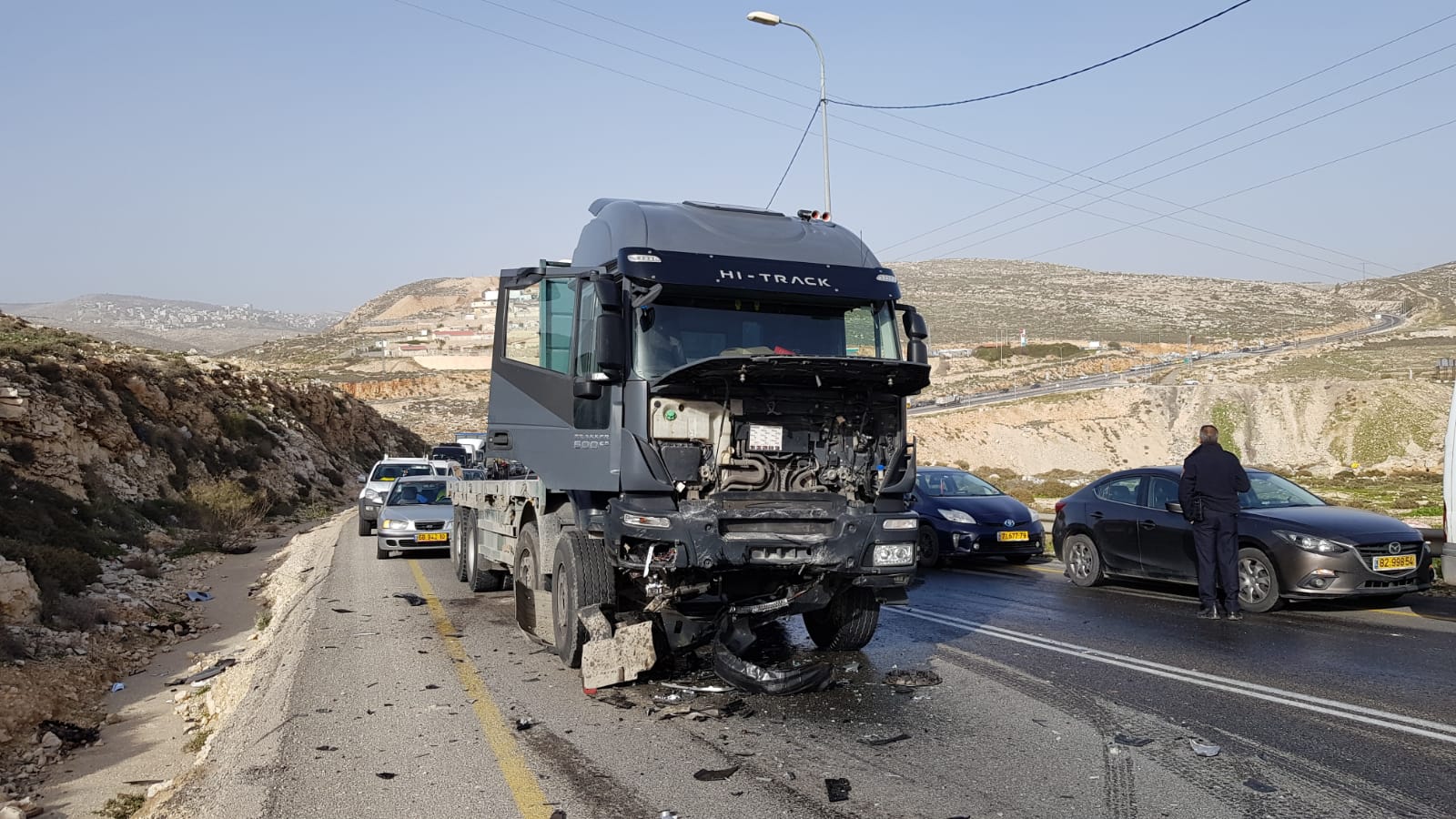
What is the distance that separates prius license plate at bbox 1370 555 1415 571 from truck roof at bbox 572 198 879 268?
5.80 m

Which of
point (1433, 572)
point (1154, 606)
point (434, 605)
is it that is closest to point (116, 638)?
point (434, 605)

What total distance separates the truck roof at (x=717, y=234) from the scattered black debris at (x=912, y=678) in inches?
127

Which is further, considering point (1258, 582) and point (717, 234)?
point (1258, 582)

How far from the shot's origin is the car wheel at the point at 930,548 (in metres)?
15.5

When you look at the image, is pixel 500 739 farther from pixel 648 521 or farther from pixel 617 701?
pixel 648 521

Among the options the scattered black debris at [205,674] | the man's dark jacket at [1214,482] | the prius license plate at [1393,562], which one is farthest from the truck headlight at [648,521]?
the prius license plate at [1393,562]

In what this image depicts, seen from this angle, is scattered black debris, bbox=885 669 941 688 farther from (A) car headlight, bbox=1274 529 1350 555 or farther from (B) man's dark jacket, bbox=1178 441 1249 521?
(A) car headlight, bbox=1274 529 1350 555

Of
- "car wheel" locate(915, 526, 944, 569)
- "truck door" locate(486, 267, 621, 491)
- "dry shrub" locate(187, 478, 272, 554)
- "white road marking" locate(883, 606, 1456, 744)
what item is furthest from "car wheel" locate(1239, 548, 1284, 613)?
"dry shrub" locate(187, 478, 272, 554)

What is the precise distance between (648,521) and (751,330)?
171cm

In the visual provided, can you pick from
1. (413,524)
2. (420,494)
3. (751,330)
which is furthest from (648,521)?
(420,494)

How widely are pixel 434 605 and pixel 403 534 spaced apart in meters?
5.95

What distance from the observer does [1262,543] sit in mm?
10875

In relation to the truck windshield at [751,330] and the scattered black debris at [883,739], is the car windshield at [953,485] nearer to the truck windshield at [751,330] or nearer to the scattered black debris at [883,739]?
the truck windshield at [751,330]

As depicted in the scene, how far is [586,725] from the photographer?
22.4 feet
